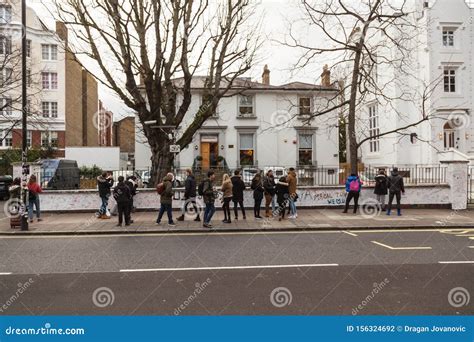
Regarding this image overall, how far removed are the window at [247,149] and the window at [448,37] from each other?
54.1 ft

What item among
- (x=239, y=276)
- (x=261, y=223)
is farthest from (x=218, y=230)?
(x=239, y=276)

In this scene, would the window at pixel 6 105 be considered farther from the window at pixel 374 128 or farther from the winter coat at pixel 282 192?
the window at pixel 374 128

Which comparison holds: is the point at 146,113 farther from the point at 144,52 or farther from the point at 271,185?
the point at 271,185

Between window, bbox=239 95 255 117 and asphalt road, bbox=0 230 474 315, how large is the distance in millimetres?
24335

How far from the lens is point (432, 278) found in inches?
274

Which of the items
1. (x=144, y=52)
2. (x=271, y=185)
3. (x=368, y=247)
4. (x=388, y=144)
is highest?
(x=144, y=52)

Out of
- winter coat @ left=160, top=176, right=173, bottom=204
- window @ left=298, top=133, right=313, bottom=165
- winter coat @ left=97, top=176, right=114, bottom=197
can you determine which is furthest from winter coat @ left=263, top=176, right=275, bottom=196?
window @ left=298, top=133, right=313, bottom=165

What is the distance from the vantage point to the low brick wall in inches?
672

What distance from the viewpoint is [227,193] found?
14.2 m

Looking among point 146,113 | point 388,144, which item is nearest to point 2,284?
point 146,113

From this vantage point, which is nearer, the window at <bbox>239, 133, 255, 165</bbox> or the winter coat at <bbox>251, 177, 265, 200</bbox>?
the winter coat at <bbox>251, 177, 265, 200</bbox>

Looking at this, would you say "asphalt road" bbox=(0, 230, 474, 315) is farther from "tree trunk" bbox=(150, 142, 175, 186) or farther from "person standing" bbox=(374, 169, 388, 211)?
"tree trunk" bbox=(150, 142, 175, 186)

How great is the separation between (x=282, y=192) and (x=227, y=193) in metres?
2.23

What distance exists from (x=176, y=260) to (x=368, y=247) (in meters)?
4.66
